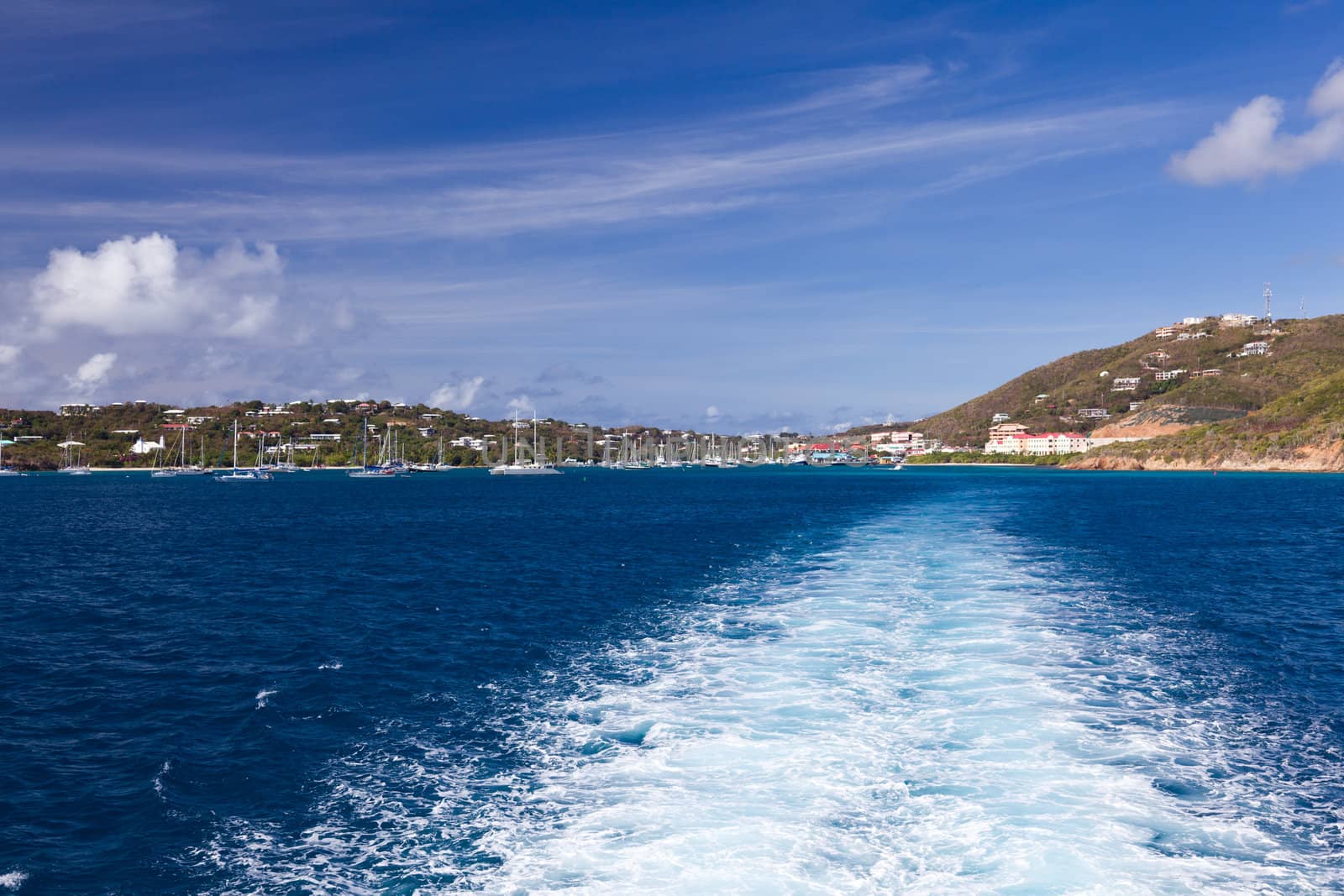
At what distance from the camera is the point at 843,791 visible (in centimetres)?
1115

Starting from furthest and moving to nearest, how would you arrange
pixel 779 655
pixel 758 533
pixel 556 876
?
1. pixel 758 533
2. pixel 779 655
3. pixel 556 876

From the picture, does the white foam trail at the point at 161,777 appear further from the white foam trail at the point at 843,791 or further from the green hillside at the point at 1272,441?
the green hillside at the point at 1272,441

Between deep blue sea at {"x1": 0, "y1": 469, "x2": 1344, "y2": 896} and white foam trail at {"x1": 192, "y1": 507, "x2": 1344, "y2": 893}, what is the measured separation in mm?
63

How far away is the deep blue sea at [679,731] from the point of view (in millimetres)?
9445

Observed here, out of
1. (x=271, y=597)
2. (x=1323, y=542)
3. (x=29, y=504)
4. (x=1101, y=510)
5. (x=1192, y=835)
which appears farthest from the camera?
(x=29, y=504)

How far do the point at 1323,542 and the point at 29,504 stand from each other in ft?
380

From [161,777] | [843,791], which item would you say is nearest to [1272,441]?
[843,791]

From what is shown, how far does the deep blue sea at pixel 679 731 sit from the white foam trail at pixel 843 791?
0.06 m

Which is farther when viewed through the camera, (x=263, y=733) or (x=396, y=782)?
(x=263, y=733)

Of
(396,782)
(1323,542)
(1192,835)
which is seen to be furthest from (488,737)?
(1323,542)

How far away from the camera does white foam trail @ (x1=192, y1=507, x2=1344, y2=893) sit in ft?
29.8

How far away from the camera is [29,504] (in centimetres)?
8988

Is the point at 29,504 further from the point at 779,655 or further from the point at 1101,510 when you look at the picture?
the point at 1101,510

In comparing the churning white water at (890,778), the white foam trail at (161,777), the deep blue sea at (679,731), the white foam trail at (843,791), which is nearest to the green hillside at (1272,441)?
the deep blue sea at (679,731)
